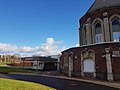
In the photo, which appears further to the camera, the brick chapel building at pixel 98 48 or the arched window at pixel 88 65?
the arched window at pixel 88 65

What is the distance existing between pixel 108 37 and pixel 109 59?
849 centimetres

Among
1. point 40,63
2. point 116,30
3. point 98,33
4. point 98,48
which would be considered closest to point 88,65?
point 98,48

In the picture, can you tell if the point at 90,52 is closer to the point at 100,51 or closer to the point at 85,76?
the point at 100,51

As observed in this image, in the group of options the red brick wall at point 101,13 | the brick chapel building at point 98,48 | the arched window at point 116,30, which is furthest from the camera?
the red brick wall at point 101,13

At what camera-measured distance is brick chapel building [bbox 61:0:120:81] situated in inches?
834

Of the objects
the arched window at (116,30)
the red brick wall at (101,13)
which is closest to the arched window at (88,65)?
the arched window at (116,30)

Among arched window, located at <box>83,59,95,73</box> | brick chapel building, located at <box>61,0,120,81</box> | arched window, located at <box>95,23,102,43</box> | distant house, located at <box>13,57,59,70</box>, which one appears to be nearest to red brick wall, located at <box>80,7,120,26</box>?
brick chapel building, located at <box>61,0,120,81</box>

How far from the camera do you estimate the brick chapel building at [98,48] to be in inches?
834

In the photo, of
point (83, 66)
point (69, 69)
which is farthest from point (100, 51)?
point (69, 69)

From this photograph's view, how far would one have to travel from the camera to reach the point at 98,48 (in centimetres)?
2270

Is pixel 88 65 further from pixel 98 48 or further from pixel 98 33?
pixel 98 33

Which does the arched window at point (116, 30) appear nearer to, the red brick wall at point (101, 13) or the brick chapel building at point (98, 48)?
the brick chapel building at point (98, 48)

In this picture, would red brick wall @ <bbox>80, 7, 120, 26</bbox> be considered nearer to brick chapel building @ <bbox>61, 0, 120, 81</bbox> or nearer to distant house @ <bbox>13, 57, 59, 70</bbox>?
brick chapel building @ <bbox>61, 0, 120, 81</bbox>

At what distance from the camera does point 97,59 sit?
74.3 feet
